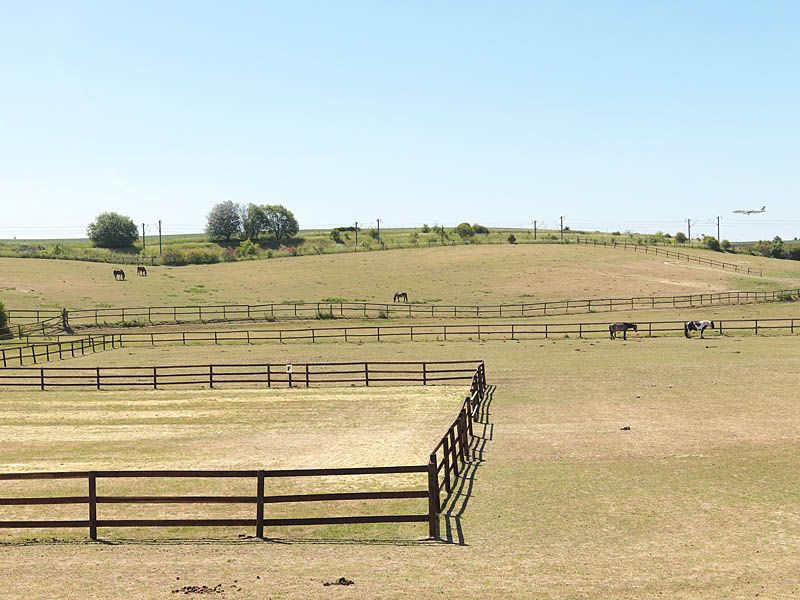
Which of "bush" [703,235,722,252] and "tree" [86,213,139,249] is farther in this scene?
"tree" [86,213,139,249]

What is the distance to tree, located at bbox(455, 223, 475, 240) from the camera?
146 metres

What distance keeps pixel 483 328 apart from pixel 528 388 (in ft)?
86.1

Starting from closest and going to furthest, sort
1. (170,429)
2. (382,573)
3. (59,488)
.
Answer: (382,573)
(59,488)
(170,429)

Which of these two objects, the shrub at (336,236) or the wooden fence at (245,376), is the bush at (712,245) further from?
the wooden fence at (245,376)

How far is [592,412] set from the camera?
2628 centimetres

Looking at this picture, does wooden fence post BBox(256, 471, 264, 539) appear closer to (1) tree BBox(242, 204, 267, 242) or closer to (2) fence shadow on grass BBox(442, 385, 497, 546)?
(2) fence shadow on grass BBox(442, 385, 497, 546)

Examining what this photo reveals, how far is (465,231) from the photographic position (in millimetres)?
149000

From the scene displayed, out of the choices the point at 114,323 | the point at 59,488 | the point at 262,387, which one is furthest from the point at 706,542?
the point at 114,323

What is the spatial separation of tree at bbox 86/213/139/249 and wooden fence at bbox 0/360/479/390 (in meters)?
114

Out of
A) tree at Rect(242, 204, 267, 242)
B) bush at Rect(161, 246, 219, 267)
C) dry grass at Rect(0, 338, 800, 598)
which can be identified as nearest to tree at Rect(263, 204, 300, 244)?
tree at Rect(242, 204, 267, 242)

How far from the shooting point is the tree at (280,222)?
541ft

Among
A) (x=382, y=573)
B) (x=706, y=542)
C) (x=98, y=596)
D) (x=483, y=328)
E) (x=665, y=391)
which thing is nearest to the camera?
(x=98, y=596)

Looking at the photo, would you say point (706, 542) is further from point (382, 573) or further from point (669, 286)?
point (669, 286)

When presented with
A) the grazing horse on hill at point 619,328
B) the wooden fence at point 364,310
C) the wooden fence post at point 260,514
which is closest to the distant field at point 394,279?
the wooden fence at point 364,310
